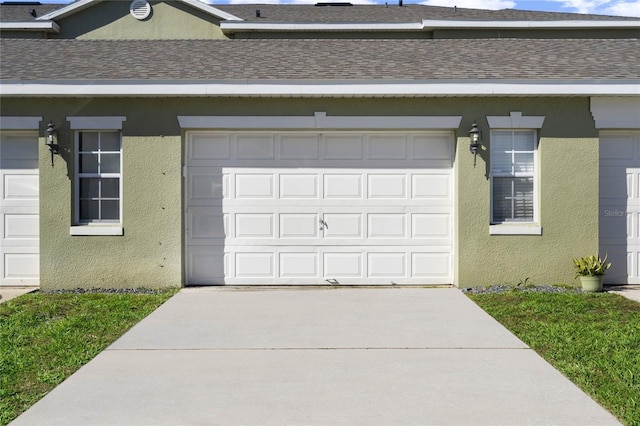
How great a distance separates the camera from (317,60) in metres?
11.4

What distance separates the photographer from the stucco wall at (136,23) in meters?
17.5

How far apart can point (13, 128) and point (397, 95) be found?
6.41 metres

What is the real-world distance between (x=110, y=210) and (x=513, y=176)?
6845mm

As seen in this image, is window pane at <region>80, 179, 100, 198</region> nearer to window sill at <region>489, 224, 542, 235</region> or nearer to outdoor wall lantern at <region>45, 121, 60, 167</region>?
outdoor wall lantern at <region>45, 121, 60, 167</region>

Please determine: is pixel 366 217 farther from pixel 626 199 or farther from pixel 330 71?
pixel 626 199

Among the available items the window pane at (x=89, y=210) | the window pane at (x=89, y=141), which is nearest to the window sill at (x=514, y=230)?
the window pane at (x=89, y=210)

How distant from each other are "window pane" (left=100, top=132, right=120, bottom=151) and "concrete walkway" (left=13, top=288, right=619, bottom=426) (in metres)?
3.35

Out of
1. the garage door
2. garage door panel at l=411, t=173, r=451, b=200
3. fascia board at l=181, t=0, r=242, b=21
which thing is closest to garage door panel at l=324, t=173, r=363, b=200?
the garage door

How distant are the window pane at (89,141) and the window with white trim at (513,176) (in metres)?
6.68

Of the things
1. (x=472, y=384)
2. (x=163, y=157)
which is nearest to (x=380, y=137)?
(x=163, y=157)

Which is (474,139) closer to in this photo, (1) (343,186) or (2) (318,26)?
(1) (343,186)

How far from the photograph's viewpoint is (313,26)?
1677cm

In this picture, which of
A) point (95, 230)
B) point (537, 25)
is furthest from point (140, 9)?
point (537, 25)

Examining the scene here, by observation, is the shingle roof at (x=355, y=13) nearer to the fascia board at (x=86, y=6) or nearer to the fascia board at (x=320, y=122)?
the fascia board at (x=86, y=6)
